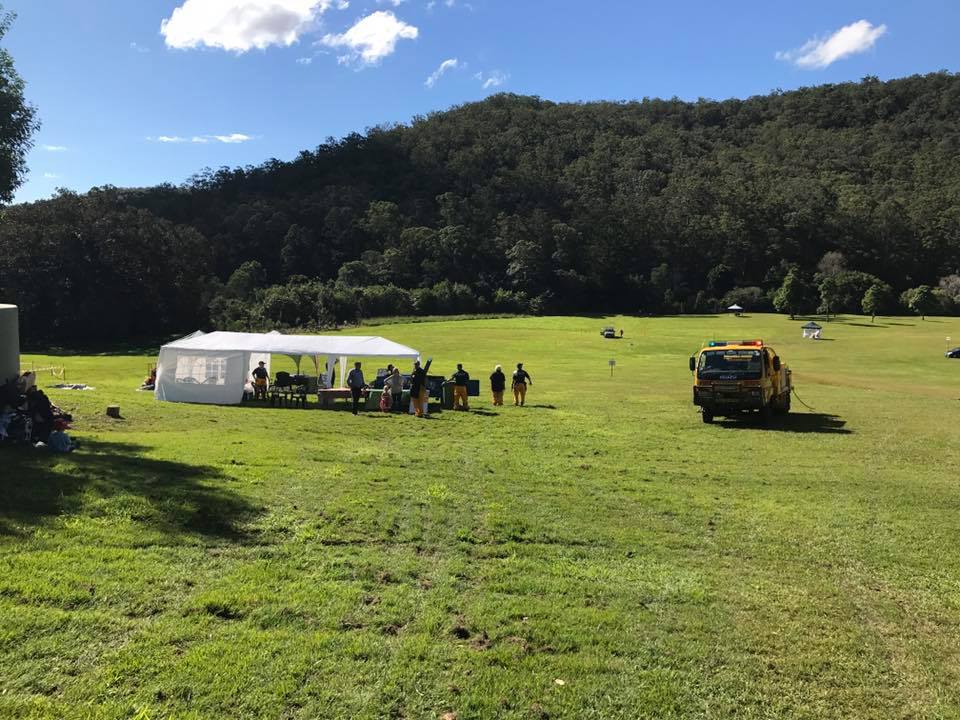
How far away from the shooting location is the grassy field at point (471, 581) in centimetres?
421

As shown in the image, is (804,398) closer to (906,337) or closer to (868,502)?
(868,502)

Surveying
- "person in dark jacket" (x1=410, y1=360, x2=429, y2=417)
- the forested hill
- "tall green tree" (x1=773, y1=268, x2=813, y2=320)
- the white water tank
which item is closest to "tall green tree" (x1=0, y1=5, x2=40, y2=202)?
the white water tank

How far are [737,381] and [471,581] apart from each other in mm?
14428

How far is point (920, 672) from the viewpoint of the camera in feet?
15.2

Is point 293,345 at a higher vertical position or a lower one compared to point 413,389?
higher

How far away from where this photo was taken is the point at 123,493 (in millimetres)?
8164

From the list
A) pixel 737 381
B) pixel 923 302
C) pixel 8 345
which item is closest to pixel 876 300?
pixel 923 302

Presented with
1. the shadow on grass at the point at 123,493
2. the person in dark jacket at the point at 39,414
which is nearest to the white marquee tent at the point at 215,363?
the person in dark jacket at the point at 39,414

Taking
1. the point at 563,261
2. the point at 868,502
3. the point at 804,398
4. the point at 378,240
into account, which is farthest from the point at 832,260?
the point at 868,502

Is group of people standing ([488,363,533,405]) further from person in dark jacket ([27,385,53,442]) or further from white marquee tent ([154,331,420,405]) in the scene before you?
person in dark jacket ([27,385,53,442])

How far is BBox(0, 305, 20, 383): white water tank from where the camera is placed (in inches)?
523

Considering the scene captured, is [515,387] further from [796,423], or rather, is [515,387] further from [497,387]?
[796,423]

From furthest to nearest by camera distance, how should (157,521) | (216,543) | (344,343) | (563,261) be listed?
(563,261) → (344,343) → (157,521) → (216,543)

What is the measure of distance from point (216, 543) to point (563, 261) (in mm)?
117482
